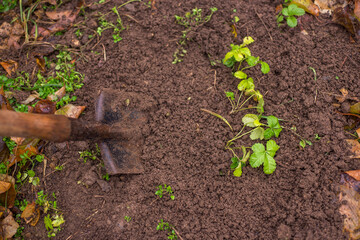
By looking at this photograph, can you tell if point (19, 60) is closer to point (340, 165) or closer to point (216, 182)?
point (216, 182)

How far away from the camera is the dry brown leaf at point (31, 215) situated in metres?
2.12

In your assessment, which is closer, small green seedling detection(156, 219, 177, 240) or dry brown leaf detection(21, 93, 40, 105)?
small green seedling detection(156, 219, 177, 240)

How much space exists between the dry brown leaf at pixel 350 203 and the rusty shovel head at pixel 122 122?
144cm

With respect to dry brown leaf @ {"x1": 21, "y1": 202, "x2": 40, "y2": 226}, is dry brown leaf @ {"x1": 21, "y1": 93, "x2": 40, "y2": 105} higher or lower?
higher

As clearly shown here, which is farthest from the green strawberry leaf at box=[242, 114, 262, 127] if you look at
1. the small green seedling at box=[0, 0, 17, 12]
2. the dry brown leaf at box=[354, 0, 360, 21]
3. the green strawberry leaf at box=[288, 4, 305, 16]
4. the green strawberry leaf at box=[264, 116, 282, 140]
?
the small green seedling at box=[0, 0, 17, 12]

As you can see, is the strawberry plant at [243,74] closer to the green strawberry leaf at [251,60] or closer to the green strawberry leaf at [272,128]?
the green strawberry leaf at [251,60]

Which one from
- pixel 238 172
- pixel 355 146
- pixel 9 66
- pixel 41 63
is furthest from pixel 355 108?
pixel 9 66

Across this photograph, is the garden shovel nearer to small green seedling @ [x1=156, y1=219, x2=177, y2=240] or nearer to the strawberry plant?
small green seedling @ [x1=156, y1=219, x2=177, y2=240]

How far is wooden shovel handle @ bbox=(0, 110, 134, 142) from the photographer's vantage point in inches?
55.4

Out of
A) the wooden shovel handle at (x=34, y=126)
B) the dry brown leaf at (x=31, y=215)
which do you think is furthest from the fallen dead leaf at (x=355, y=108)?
the dry brown leaf at (x=31, y=215)

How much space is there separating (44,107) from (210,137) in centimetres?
139

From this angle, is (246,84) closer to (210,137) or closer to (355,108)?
(210,137)

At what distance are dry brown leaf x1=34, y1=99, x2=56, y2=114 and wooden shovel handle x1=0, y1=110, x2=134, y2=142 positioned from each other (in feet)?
2.18

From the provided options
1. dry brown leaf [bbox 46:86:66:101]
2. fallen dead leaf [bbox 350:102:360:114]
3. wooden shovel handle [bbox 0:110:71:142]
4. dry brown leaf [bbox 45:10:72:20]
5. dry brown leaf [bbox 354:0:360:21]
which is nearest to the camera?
wooden shovel handle [bbox 0:110:71:142]
